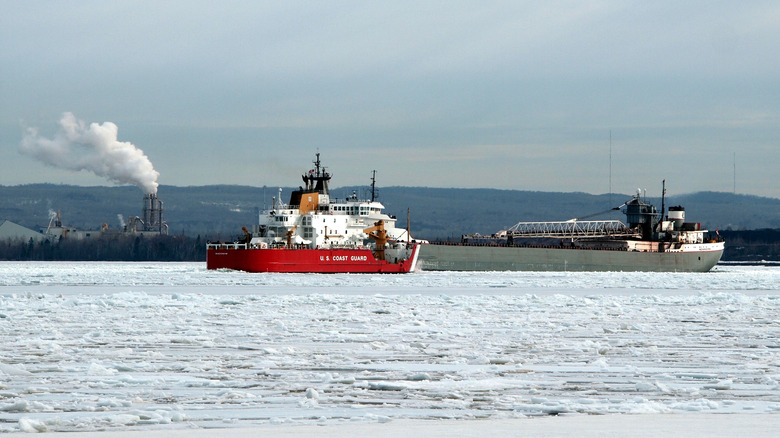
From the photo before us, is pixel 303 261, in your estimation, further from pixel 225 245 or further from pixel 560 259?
pixel 560 259

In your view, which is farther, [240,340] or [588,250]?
[588,250]

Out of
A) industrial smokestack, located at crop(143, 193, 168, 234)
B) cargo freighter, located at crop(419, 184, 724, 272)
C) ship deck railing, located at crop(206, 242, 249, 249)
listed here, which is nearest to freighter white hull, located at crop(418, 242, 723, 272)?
cargo freighter, located at crop(419, 184, 724, 272)

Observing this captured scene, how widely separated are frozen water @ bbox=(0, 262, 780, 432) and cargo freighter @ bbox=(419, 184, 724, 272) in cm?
4551

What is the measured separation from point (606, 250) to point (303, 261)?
26007mm

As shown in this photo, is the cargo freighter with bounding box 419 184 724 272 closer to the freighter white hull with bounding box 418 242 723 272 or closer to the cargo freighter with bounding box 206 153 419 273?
the freighter white hull with bounding box 418 242 723 272

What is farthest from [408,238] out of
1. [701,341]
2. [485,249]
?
[701,341]

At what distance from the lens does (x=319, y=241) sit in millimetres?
59281

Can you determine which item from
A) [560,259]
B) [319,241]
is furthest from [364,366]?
[560,259]

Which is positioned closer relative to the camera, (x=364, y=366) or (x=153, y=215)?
(x=364, y=366)

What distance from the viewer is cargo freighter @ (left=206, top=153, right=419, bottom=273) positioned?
55.4 metres

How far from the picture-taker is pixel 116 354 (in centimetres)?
1202

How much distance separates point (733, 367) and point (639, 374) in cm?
136

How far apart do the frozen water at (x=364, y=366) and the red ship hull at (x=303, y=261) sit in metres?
34.6

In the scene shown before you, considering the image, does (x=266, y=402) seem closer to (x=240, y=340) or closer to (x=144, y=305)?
(x=240, y=340)
